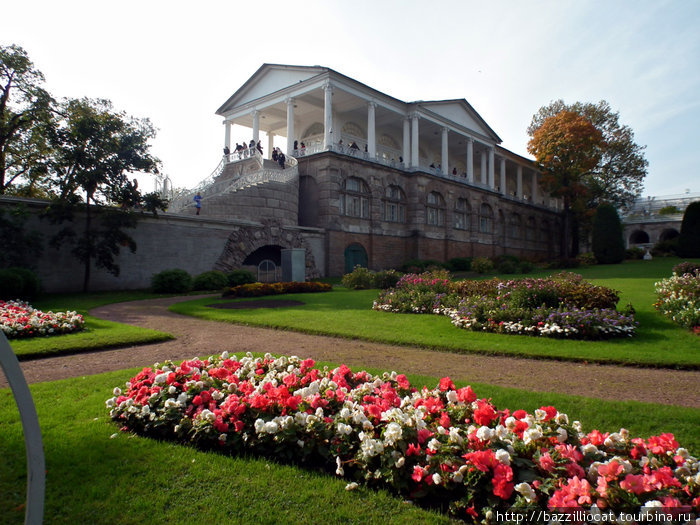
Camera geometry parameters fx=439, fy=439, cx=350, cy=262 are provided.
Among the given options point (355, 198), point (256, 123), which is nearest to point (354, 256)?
point (355, 198)

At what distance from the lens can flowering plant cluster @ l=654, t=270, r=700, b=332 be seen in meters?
→ 9.62

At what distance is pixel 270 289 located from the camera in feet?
60.7

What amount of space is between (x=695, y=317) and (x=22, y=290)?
18.9 meters

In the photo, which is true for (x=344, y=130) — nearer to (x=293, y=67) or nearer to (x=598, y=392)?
(x=293, y=67)

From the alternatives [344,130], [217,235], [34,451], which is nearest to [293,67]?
[344,130]

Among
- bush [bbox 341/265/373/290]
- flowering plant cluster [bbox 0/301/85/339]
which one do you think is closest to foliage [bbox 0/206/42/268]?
flowering plant cluster [bbox 0/301/85/339]

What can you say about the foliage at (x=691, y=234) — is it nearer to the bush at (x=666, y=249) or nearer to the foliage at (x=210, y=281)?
the bush at (x=666, y=249)

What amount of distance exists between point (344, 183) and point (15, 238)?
18181mm

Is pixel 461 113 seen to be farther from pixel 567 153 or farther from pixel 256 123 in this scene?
pixel 256 123

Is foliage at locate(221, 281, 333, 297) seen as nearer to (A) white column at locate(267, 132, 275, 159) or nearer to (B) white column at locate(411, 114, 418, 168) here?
(B) white column at locate(411, 114, 418, 168)

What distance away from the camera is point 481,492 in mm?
3105

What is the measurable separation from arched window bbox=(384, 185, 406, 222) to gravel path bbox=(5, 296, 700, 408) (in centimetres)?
2298

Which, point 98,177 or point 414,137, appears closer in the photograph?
point 98,177

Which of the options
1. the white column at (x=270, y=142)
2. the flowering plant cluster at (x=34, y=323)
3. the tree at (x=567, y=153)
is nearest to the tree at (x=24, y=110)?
the flowering plant cluster at (x=34, y=323)
